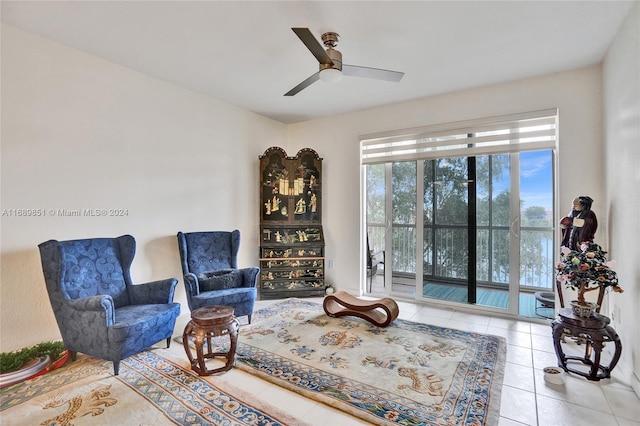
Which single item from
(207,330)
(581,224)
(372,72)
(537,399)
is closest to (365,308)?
(537,399)

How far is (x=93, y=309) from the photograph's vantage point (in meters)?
2.35

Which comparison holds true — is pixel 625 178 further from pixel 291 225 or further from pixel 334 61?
pixel 291 225

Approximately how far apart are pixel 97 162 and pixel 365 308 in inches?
126

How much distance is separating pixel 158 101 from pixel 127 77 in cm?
37

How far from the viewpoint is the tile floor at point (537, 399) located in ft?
6.18

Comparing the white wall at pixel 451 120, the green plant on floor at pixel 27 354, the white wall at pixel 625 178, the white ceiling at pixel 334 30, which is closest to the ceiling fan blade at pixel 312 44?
the white ceiling at pixel 334 30

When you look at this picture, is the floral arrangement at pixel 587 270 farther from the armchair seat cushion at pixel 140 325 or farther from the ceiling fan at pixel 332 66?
the armchair seat cushion at pixel 140 325

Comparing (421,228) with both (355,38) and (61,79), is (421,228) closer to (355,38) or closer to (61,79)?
(355,38)

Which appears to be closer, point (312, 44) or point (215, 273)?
point (312, 44)

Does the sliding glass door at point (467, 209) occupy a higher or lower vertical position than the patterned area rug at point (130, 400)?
higher

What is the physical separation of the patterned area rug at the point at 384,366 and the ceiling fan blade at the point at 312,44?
2424 mm

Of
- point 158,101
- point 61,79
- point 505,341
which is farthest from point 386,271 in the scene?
point 61,79

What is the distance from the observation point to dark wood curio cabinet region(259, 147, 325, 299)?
4555 mm

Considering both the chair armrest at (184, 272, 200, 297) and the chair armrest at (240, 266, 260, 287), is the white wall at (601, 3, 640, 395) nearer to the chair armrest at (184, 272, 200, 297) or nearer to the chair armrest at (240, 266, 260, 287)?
the chair armrest at (240, 266, 260, 287)
